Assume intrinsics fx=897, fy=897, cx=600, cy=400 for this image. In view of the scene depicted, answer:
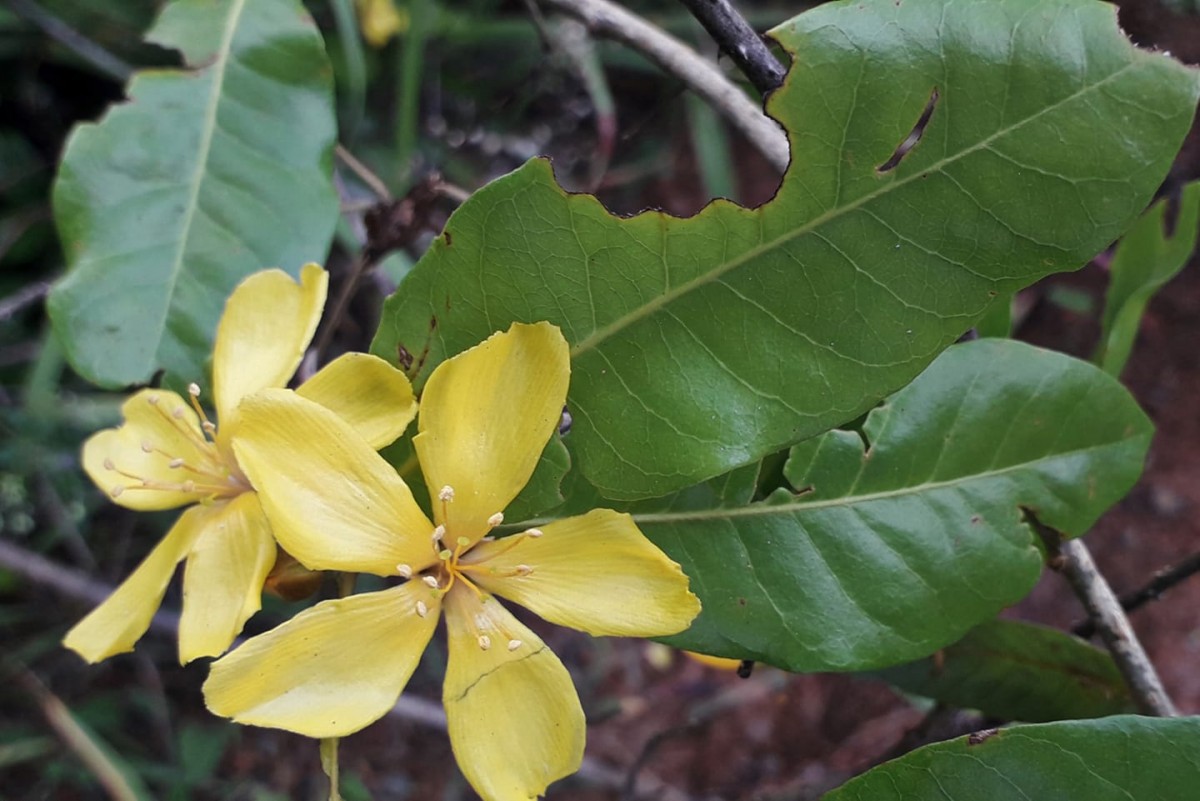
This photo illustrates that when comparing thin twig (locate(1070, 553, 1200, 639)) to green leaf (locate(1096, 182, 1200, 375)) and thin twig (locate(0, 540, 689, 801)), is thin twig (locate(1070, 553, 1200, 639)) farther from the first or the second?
thin twig (locate(0, 540, 689, 801))

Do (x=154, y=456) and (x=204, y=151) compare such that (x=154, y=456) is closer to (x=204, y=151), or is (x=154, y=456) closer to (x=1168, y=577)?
(x=204, y=151)

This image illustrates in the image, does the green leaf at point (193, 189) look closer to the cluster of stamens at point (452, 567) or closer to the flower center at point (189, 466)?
the flower center at point (189, 466)

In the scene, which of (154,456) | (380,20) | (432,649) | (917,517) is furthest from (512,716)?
(380,20)

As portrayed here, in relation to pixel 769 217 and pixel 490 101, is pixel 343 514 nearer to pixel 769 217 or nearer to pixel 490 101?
pixel 769 217

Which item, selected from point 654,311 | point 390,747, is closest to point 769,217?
point 654,311

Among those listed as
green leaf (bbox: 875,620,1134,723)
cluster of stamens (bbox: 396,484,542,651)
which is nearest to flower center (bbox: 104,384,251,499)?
cluster of stamens (bbox: 396,484,542,651)

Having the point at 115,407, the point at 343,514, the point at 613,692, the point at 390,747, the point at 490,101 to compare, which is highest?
the point at 343,514
